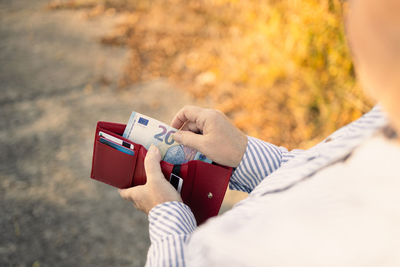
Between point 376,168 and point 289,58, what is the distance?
8.56 feet

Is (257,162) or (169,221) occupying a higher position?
(257,162)

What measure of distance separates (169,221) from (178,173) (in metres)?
0.29

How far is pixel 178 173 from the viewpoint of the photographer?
4.10 ft

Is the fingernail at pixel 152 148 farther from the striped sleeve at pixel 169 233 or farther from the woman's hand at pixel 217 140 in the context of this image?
the striped sleeve at pixel 169 233

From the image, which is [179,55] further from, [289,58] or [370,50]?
[370,50]

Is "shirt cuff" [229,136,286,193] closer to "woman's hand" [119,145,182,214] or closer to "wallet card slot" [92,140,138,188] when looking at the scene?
"woman's hand" [119,145,182,214]

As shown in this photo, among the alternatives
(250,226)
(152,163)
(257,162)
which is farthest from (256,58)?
(250,226)

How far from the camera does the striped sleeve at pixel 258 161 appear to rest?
1.26 m

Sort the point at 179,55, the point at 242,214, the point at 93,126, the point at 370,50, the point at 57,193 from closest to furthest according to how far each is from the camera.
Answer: the point at 370,50 < the point at 242,214 < the point at 57,193 < the point at 93,126 < the point at 179,55

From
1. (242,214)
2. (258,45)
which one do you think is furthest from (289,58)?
(242,214)

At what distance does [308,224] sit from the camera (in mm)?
607

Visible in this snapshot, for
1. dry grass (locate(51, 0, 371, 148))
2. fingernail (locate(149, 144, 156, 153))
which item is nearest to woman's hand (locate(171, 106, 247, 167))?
fingernail (locate(149, 144, 156, 153))

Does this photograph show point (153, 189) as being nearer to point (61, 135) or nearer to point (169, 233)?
point (169, 233)

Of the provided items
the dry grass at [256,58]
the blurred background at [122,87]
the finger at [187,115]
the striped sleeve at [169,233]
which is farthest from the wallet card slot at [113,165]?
the dry grass at [256,58]
